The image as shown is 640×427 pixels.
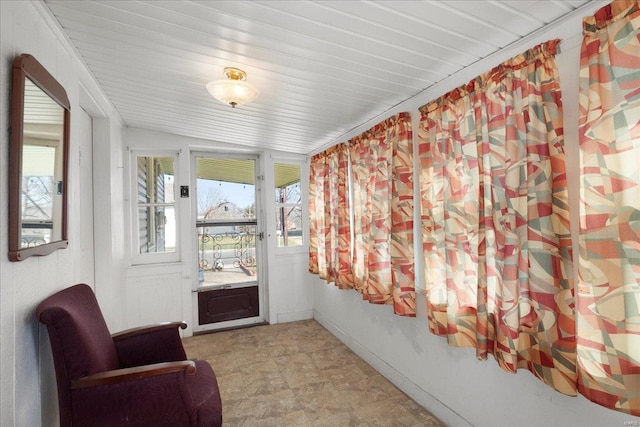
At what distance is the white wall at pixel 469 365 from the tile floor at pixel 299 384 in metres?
0.16

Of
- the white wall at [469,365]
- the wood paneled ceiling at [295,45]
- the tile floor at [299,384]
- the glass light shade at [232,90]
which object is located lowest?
the tile floor at [299,384]

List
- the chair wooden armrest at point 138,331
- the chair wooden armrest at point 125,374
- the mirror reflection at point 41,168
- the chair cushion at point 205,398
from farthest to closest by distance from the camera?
the chair wooden armrest at point 138,331, the chair cushion at point 205,398, the chair wooden armrest at point 125,374, the mirror reflection at point 41,168

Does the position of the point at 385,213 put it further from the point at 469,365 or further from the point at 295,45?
the point at 295,45

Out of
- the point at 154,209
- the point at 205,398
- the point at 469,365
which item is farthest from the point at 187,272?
the point at 469,365

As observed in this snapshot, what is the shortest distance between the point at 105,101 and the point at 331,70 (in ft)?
6.52

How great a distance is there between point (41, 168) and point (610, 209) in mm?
2307

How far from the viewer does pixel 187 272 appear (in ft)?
11.9

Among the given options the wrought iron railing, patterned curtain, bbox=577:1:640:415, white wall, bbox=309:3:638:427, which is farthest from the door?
patterned curtain, bbox=577:1:640:415

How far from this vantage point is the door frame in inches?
149

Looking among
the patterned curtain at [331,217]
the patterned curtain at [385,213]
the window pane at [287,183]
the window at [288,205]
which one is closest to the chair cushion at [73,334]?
the patterned curtain at [385,213]

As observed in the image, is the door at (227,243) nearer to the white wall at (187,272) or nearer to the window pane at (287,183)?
the white wall at (187,272)

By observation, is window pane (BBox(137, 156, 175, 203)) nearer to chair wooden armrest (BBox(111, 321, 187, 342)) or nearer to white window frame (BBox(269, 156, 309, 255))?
white window frame (BBox(269, 156, 309, 255))

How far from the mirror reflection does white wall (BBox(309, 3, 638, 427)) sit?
6.98 feet

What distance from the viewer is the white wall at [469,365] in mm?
1338
